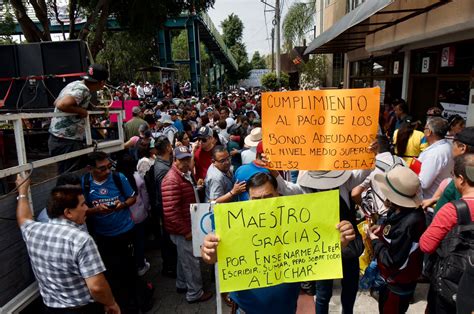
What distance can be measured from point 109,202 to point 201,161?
221cm

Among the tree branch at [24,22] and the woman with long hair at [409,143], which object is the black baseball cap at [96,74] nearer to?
the woman with long hair at [409,143]

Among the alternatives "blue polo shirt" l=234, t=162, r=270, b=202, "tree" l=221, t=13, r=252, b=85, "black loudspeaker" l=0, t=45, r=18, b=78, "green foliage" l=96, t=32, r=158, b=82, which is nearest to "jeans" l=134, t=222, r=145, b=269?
"blue polo shirt" l=234, t=162, r=270, b=202

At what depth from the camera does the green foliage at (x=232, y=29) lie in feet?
226

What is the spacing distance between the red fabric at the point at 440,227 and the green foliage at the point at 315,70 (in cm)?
1921

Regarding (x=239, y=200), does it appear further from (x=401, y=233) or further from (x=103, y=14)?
(x=103, y=14)

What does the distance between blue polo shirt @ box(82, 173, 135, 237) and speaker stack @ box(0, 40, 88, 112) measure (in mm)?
2529

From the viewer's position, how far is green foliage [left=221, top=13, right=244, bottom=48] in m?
68.9

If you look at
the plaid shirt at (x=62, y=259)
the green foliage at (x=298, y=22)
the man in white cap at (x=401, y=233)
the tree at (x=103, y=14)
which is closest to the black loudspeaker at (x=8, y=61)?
the plaid shirt at (x=62, y=259)

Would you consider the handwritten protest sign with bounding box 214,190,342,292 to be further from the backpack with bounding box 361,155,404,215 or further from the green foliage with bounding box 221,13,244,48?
the green foliage with bounding box 221,13,244,48

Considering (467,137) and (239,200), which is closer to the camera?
(467,137)

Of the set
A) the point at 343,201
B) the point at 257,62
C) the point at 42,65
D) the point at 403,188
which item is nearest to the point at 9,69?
the point at 42,65

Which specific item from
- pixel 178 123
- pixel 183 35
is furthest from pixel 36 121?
pixel 183 35

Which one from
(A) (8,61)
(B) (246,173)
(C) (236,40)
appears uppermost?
(C) (236,40)

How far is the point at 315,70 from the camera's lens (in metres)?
21.1
